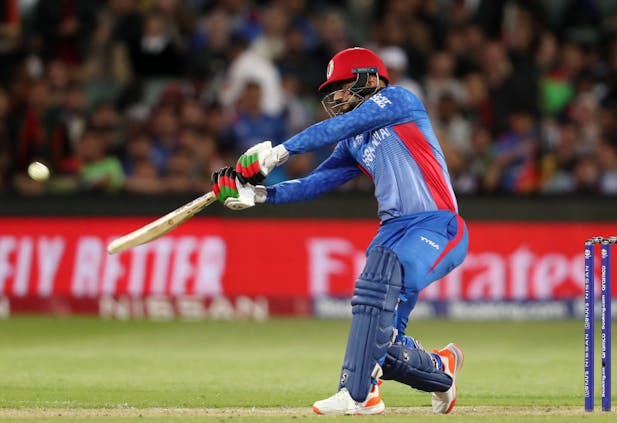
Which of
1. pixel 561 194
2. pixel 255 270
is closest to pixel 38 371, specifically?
pixel 255 270

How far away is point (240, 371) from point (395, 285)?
10.9ft

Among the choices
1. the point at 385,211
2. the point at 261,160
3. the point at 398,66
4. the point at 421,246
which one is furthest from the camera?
the point at 398,66

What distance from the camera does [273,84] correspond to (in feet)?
56.5

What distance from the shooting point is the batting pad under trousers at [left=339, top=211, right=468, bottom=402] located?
7617mm

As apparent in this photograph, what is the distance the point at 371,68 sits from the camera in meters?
8.20

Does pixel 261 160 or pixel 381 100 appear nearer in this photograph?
pixel 261 160

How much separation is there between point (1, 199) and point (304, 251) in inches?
151

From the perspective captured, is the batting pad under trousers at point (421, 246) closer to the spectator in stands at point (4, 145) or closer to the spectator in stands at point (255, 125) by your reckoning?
the spectator in stands at point (255, 125)

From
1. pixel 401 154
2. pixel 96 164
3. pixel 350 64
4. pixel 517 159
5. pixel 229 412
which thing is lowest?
pixel 229 412

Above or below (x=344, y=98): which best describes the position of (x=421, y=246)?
below

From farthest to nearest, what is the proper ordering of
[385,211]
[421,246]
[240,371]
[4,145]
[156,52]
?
[156,52], [4,145], [240,371], [385,211], [421,246]

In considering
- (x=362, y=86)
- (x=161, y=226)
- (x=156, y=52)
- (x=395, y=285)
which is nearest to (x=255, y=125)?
(x=156, y=52)

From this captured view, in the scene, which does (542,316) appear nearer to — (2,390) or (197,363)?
(197,363)

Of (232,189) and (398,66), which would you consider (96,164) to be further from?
(232,189)
